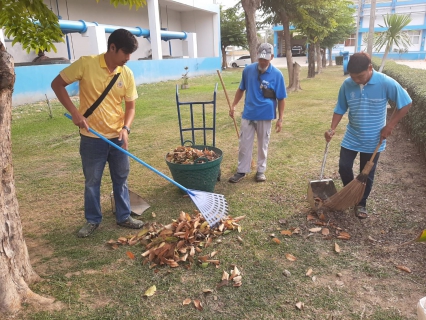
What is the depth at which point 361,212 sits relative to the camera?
3627 mm

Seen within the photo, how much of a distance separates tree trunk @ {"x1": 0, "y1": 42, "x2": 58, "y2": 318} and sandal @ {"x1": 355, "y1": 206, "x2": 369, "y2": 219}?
9.66 ft

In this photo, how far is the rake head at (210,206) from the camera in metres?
3.28

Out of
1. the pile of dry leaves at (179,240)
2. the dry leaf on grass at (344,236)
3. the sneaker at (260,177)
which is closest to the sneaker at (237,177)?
the sneaker at (260,177)

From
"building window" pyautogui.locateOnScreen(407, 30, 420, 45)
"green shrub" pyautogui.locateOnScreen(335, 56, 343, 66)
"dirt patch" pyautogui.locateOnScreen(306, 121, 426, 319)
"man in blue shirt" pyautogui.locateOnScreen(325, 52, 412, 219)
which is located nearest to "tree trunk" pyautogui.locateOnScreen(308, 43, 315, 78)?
"green shrub" pyautogui.locateOnScreen(335, 56, 343, 66)

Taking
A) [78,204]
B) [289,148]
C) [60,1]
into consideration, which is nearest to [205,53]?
[60,1]

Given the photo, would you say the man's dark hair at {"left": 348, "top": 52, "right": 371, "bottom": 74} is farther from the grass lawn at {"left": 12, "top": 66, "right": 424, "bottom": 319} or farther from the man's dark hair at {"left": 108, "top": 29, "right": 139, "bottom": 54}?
the man's dark hair at {"left": 108, "top": 29, "right": 139, "bottom": 54}

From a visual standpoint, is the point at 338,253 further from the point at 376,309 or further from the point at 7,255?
the point at 7,255

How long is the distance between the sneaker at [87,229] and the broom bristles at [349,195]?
7.72 ft

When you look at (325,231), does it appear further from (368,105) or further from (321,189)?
(368,105)

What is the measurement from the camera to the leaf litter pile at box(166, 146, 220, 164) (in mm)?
4062

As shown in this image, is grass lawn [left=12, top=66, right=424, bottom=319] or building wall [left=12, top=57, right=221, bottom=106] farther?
building wall [left=12, top=57, right=221, bottom=106]

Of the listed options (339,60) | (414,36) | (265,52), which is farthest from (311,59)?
(414,36)

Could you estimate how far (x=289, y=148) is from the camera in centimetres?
623

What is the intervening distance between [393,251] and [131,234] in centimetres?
243
